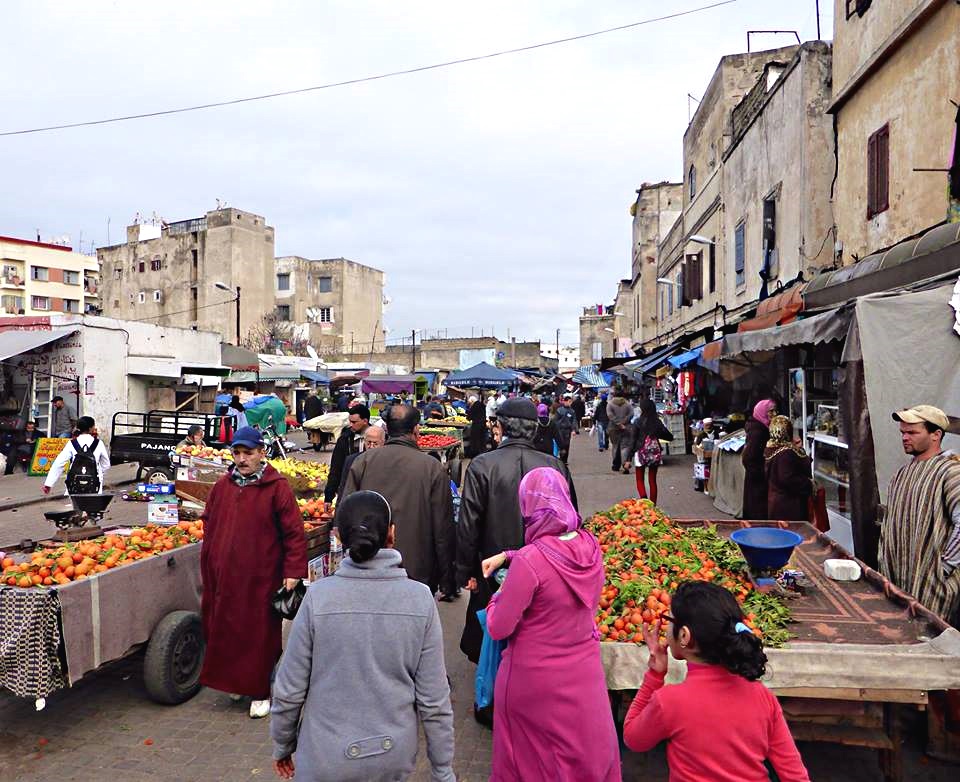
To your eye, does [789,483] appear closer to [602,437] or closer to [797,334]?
[797,334]

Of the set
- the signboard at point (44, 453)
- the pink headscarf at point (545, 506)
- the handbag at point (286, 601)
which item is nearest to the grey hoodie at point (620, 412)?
the signboard at point (44, 453)

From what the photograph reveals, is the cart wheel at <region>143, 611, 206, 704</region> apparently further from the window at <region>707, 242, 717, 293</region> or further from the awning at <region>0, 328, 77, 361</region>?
the window at <region>707, 242, 717, 293</region>

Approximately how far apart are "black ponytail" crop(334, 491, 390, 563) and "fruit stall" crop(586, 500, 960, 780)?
1.78m

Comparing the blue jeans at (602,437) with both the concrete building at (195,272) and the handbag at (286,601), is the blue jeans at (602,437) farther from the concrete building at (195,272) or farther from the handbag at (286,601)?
the concrete building at (195,272)

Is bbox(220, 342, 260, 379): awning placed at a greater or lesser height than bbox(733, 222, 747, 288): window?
lesser

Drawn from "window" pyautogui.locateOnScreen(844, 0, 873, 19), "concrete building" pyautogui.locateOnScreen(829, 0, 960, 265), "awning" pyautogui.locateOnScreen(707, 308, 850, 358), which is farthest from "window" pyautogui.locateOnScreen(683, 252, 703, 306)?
"awning" pyautogui.locateOnScreen(707, 308, 850, 358)

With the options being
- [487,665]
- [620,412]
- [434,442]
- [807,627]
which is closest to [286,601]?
[487,665]

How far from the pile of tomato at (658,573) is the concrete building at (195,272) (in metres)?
48.2

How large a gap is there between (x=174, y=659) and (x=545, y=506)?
349cm

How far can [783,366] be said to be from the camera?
12297 mm

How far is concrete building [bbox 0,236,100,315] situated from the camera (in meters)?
60.3

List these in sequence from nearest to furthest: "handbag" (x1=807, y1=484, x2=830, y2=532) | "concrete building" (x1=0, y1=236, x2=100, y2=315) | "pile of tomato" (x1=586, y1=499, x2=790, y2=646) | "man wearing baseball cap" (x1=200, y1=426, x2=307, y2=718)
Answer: "pile of tomato" (x1=586, y1=499, x2=790, y2=646) → "man wearing baseball cap" (x1=200, y1=426, x2=307, y2=718) → "handbag" (x1=807, y1=484, x2=830, y2=532) → "concrete building" (x1=0, y1=236, x2=100, y2=315)

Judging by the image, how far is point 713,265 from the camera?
20.9m

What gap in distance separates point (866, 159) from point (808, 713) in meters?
10.0
